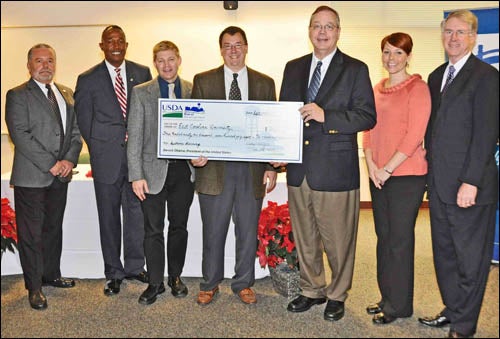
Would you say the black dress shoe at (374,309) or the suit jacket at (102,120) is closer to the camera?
the black dress shoe at (374,309)

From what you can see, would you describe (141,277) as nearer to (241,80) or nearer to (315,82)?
(241,80)

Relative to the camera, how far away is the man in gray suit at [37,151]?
10.2ft

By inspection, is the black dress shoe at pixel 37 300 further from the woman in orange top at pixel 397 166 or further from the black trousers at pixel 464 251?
the black trousers at pixel 464 251

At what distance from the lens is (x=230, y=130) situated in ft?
9.90

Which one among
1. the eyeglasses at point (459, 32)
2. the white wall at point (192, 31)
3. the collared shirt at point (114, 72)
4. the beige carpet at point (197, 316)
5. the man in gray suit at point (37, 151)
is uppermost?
the white wall at point (192, 31)

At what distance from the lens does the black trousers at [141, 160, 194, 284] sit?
3.25 metres

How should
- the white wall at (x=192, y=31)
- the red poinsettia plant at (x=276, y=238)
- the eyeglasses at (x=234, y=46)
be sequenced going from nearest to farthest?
the eyeglasses at (x=234, y=46), the red poinsettia plant at (x=276, y=238), the white wall at (x=192, y=31)

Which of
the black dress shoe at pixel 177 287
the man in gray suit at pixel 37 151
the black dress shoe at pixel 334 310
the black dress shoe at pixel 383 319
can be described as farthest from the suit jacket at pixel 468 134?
the man in gray suit at pixel 37 151

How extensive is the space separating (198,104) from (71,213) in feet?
4.63

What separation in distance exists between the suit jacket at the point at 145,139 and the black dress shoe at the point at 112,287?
79 centimetres

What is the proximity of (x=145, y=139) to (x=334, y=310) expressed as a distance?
5.14ft

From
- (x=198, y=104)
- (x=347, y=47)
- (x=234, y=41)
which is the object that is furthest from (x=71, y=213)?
(x=347, y=47)

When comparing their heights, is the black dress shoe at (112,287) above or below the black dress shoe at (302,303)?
below

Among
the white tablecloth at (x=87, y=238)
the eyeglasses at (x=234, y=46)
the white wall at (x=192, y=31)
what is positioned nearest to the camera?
the eyeglasses at (x=234, y=46)
